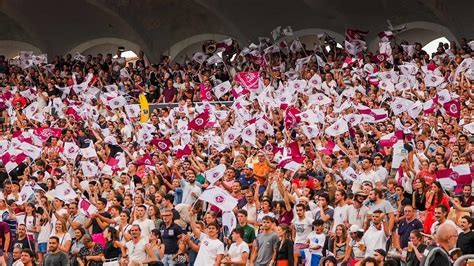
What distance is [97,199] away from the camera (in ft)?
63.5

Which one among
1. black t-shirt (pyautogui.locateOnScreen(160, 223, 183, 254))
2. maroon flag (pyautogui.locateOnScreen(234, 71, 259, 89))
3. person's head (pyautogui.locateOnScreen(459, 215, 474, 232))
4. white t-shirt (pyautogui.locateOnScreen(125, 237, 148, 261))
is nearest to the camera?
person's head (pyautogui.locateOnScreen(459, 215, 474, 232))

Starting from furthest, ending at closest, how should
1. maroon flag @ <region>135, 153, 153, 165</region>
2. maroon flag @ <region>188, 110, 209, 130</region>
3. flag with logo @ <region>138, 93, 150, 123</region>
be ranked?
flag with logo @ <region>138, 93, 150, 123</region> < maroon flag @ <region>188, 110, 209, 130</region> < maroon flag @ <region>135, 153, 153, 165</region>

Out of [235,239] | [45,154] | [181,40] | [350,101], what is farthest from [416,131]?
[181,40]

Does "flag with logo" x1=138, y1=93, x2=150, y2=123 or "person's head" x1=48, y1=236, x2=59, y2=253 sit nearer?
"person's head" x1=48, y1=236, x2=59, y2=253

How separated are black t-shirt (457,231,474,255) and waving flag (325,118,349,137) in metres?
7.42

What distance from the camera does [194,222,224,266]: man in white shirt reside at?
15.2m

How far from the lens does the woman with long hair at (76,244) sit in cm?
1702

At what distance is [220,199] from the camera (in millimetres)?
16891

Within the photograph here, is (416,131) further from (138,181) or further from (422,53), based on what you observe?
(422,53)

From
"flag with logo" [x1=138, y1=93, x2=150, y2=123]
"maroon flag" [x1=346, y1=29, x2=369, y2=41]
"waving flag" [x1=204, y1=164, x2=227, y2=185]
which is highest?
"maroon flag" [x1=346, y1=29, x2=369, y2=41]

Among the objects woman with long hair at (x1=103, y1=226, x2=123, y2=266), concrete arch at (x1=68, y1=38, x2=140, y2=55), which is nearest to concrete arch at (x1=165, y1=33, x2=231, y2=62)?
concrete arch at (x1=68, y1=38, x2=140, y2=55)

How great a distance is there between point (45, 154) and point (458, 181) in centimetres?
1035

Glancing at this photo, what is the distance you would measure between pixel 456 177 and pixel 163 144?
793 centimetres

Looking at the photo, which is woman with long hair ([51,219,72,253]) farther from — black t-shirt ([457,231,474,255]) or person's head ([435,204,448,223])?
black t-shirt ([457,231,474,255])
